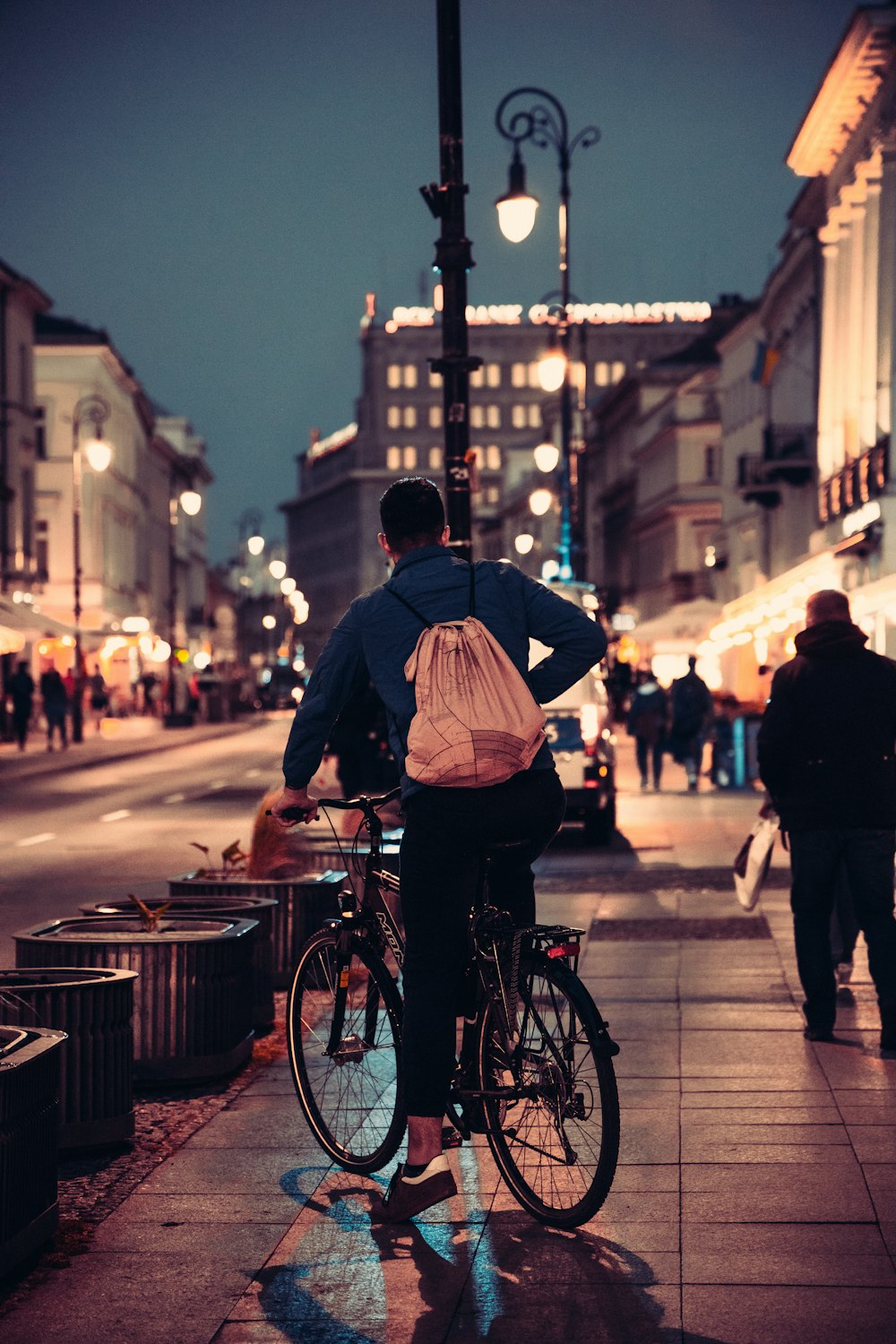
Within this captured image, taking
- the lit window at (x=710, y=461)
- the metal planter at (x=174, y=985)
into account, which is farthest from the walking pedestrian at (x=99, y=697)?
the metal planter at (x=174, y=985)

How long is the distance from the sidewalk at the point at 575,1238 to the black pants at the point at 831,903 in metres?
0.22

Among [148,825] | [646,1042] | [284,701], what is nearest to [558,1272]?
[646,1042]

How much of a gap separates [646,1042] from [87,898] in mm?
7535

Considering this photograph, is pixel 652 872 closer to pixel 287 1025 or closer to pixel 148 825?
pixel 148 825

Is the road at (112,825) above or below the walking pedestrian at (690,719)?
below

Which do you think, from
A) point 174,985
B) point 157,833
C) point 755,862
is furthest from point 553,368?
point 174,985

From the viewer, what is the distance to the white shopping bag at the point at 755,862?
10156 millimetres

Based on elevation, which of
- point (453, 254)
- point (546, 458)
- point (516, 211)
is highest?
point (546, 458)

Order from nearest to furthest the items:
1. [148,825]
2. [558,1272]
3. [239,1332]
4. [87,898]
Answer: [239,1332], [558,1272], [87,898], [148,825]

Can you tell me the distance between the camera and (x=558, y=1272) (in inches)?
204

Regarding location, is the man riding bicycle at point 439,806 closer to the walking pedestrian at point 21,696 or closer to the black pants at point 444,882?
the black pants at point 444,882

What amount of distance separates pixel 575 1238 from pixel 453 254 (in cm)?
853

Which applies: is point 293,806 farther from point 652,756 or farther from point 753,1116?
point 652,756

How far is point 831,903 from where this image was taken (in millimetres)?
8641
